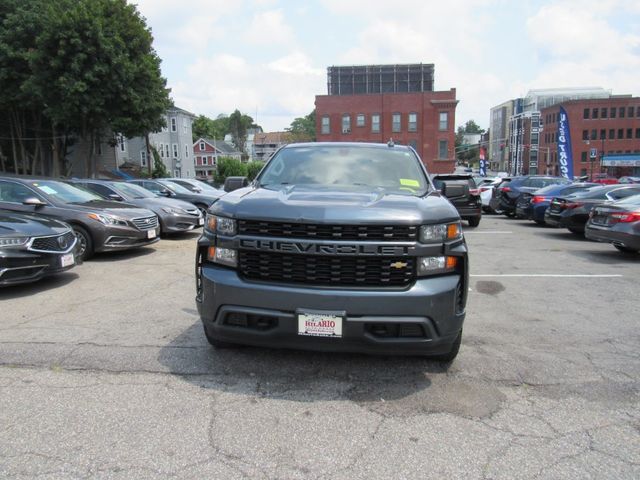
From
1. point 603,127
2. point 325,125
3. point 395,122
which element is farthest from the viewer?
point 603,127

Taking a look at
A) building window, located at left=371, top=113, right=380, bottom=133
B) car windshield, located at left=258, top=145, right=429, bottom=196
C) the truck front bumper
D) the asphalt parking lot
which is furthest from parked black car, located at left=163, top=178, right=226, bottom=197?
building window, located at left=371, top=113, right=380, bottom=133

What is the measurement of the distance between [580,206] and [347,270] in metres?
12.0

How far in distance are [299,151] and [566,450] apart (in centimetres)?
360

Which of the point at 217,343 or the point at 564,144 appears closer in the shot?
the point at 217,343

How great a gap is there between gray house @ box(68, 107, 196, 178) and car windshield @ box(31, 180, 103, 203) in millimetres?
32810

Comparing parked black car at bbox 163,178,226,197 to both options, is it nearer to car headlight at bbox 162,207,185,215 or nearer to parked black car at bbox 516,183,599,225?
car headlight at bbox 162,207,185,215

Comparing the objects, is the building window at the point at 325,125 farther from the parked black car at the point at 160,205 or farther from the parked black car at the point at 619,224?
the parked black car at the point at 619,224

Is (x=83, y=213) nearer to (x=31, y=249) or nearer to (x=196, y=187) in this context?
(x=31, y=249)

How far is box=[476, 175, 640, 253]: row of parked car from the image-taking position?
374 inches

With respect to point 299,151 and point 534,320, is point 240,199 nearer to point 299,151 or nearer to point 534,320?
point 299,151

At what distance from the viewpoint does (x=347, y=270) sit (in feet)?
11.3

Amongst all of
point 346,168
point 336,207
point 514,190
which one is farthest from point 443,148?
point 336,207

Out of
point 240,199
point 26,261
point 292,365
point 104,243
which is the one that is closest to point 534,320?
point 292,365

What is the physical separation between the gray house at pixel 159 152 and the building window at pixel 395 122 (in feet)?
80.0
